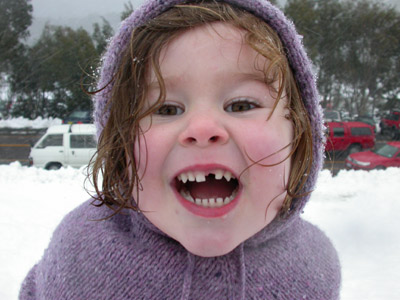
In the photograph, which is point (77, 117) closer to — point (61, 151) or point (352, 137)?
point (61, 151)

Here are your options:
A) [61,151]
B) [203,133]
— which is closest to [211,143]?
[203,133]

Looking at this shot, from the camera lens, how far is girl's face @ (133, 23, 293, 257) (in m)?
0.89

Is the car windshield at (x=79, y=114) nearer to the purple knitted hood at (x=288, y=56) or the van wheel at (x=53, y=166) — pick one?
the van wheel at (x=53, y=166)

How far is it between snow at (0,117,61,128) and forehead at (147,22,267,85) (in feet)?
58.1

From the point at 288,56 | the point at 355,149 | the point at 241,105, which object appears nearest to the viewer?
the point at 241,105

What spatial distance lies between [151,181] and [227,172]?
0.21 m

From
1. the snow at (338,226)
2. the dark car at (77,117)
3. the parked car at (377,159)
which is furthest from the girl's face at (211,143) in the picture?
the dark car at (77,117)

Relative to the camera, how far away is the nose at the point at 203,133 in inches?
33.9

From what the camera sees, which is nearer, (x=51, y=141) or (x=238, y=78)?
(x=238, y=78)

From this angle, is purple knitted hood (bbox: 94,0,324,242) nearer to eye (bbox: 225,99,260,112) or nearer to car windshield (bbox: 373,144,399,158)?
eye (bbox: 225,99,260,112)

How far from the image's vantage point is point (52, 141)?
28.6ft

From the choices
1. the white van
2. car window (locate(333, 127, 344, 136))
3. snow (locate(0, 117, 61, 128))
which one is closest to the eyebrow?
the white van

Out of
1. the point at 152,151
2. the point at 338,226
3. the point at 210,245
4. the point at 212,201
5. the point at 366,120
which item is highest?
the point at 152,151

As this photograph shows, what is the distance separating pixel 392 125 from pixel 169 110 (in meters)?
17.5
